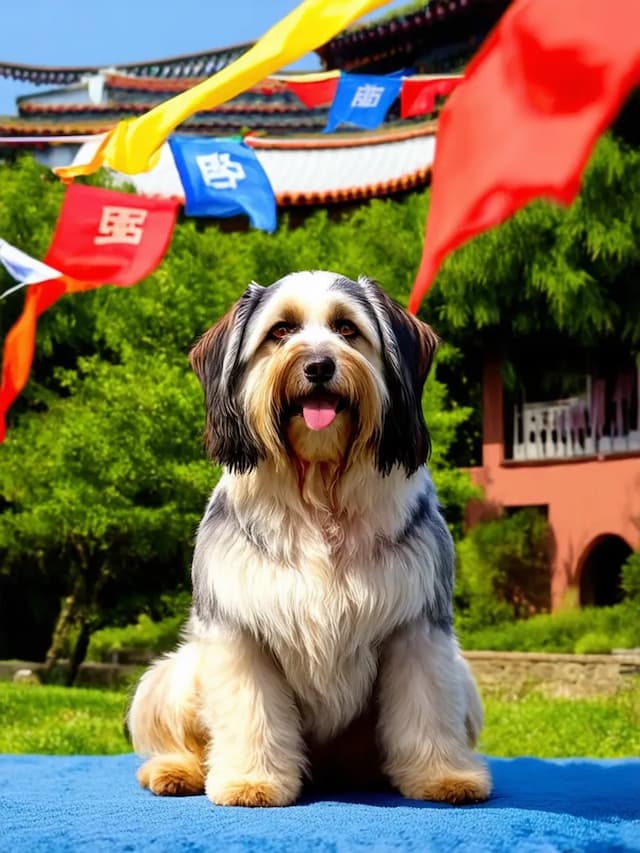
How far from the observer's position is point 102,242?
6578mm

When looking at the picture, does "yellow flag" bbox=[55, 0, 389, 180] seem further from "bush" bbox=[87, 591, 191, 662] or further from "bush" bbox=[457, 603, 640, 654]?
"bush" bbox=[87, 591, 191, 662]

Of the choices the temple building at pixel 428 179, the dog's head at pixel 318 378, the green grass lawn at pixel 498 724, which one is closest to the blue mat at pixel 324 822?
the dog's head at pixel 318 378

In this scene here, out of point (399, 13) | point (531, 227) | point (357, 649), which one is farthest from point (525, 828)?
point (399, 13)

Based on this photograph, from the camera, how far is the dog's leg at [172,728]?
11.3ft

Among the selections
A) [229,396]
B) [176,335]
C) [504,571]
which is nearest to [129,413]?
[176,335]

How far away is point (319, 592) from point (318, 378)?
22.4 inches

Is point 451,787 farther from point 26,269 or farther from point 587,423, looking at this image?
point 587,423

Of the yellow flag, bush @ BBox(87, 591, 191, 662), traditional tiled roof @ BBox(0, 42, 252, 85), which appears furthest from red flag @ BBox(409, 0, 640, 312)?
traditional tiled roof @ BBox(0, 42, 252, 85)

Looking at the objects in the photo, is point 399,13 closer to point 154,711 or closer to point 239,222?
point 239,222

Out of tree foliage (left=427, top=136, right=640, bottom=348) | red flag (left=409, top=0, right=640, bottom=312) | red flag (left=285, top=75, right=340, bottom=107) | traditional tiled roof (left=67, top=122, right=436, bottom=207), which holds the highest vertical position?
traditional tiled roof (left=67, top=122, right=436, bottom=207)

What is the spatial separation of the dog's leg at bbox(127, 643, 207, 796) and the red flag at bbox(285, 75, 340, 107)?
4.44 metres

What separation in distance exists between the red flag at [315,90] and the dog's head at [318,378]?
4.29 meters

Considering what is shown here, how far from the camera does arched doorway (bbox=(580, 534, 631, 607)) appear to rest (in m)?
15.7

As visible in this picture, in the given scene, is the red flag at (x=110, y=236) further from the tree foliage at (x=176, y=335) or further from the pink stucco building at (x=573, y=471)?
the pink stucco building at (x=573, y=471)
